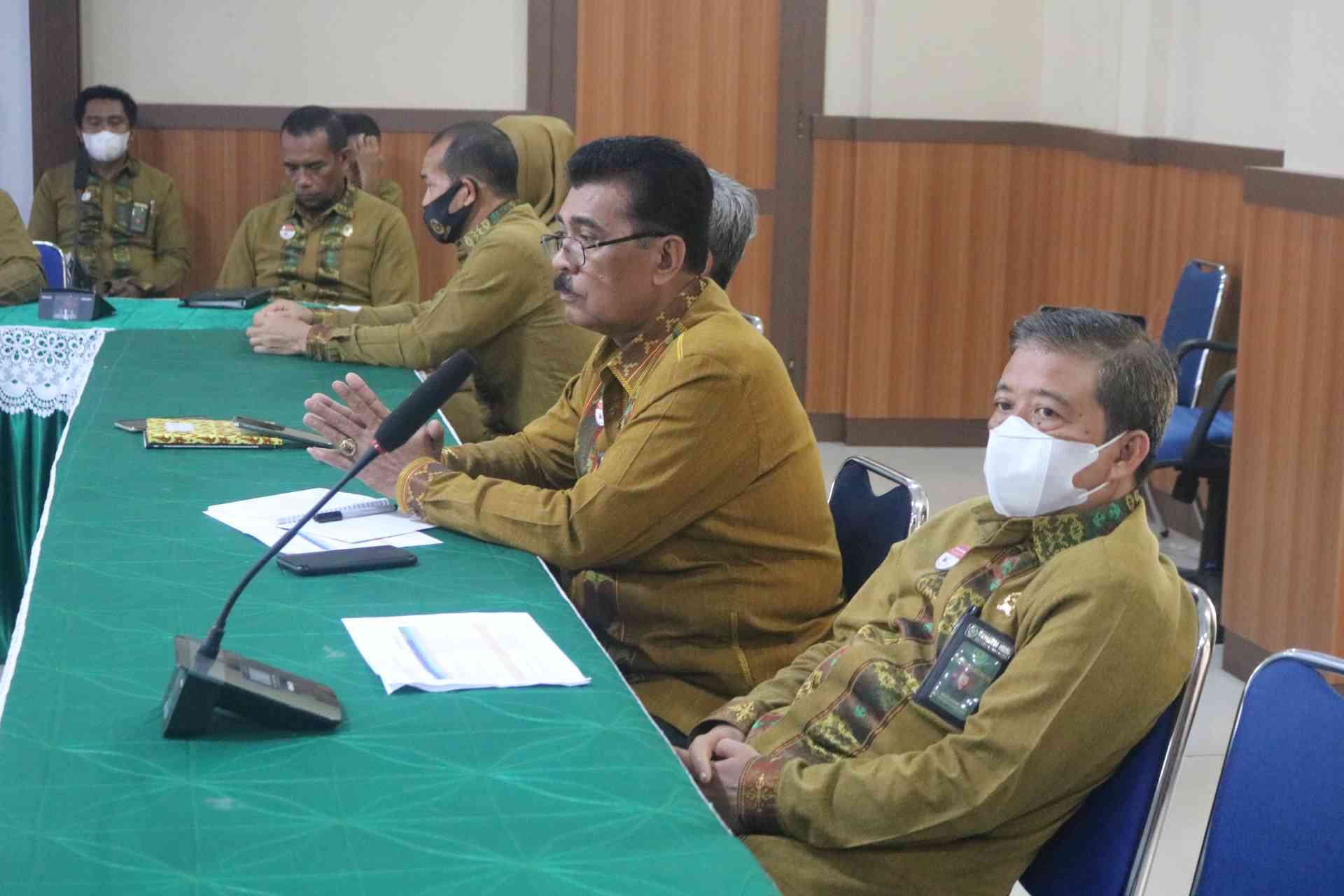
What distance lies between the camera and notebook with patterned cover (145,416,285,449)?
2.86 meters

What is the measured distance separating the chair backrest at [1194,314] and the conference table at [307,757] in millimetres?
3480

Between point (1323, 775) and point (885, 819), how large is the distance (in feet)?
1.45

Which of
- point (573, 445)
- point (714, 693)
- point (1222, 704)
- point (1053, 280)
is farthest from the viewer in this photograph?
point (1053, 280)

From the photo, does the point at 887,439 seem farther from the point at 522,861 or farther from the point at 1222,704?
the point at 522,861

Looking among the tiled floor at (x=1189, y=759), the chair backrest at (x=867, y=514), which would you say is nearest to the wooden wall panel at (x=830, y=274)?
the tiled floor at (x=1189, y=759)

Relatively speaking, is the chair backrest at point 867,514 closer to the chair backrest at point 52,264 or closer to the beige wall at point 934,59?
the chair backrest at point 52,264

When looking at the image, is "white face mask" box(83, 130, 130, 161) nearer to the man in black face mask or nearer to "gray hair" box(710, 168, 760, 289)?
the man in black face mask

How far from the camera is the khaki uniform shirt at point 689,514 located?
229 cm

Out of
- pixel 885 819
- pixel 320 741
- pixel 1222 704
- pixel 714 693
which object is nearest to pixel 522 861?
pixel 320 741

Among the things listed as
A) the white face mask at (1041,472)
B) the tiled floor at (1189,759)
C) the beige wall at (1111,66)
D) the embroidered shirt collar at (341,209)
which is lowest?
the tiled floor at (1189,759)

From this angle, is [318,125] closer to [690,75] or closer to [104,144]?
[104,144]

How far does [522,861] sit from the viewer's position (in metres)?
1.33

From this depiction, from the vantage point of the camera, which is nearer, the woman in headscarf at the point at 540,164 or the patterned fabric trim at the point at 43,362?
the woman in headscarf at the point at 540,164

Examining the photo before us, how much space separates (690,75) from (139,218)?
2409mm
